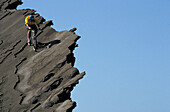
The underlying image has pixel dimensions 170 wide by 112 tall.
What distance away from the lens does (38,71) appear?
50.1 ft

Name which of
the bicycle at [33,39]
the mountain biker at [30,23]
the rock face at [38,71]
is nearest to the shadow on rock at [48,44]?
the rock face at [38,71]

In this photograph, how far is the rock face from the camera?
45.6 feet

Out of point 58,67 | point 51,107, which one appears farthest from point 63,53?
point 51,107

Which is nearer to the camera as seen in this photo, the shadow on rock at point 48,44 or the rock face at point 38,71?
the rock face at point 38,71

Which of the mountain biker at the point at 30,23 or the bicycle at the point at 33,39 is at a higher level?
the mountain biker at the point at 30,23

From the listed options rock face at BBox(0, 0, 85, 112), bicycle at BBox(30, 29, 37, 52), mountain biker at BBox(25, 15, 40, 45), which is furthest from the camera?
mountain biker at BBox(25, 15, 40, 45)

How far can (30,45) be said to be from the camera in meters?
17.1

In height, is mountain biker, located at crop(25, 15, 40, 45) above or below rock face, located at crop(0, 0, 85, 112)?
above

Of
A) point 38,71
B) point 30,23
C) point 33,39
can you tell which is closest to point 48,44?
point 33,39

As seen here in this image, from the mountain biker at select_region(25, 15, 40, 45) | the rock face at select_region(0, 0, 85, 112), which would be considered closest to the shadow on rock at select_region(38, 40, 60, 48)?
the rock face at select_region(0, 0, 85, 112)

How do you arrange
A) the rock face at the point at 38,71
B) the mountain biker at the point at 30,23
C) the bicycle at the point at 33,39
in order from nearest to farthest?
the rock face at the point at 38,71 < the bicycle at the point at 33,39 < the mountain biker at the point at 30,23

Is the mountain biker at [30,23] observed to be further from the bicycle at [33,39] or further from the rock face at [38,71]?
the rock face at [38,71]

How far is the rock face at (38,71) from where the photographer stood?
45.6 feet

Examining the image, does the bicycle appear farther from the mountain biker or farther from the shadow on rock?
the shadow on rock
